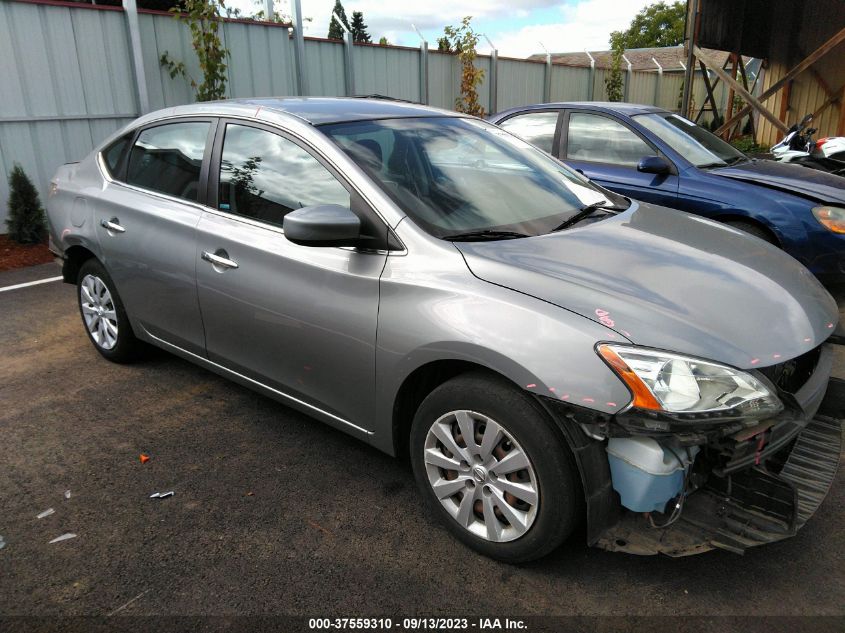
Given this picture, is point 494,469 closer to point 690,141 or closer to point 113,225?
point 113,225

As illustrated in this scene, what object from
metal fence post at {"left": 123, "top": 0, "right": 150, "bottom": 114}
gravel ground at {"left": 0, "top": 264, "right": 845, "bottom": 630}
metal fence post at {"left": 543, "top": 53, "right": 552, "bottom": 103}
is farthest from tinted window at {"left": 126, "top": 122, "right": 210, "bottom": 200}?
metal fence post at {"left": 543, "top": 53, "right": 552, "bottom": 103}

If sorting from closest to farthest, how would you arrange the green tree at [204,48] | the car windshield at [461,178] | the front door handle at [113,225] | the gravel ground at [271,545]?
the gravel ground at [271,545] < the car windshield at [461,178] < the front door handle at [113,225] < the green tree at [204,48]

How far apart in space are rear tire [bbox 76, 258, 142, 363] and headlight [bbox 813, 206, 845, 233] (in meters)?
5.00

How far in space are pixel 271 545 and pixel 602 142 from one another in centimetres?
498

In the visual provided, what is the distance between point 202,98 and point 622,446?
29.5 feet

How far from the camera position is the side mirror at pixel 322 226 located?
2666mm

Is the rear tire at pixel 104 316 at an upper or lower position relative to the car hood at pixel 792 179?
lower

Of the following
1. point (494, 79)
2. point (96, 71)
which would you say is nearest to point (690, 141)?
point (96, 71)

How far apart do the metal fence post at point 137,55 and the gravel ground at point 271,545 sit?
21.1 feet

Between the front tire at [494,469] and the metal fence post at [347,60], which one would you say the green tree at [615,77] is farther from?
the front tire at [494,469]

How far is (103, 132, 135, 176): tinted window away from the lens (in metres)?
4.28

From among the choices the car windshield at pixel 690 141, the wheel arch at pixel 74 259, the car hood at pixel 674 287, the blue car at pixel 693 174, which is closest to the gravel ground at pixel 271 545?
the car hood at pixel 674 287

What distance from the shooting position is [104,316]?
174 inches

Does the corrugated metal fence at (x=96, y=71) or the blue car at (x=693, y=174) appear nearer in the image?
the blue car at (x=693, y=174)
